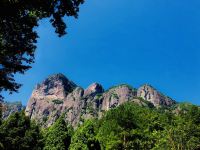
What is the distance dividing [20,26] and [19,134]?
40.2m

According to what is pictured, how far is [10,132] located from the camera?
176 feet

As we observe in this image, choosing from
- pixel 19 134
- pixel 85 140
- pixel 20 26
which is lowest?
pixel 20 26

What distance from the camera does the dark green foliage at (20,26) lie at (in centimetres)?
1636

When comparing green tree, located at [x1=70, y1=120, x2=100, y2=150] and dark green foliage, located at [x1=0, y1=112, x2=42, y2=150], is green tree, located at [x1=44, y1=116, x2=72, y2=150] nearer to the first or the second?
dark green foliage, located at [x1=0, y1=112, x2=42, y2=150]

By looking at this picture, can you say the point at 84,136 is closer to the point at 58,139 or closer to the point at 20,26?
the point at 58,139

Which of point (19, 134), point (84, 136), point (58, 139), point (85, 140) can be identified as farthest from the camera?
point (58, 139)

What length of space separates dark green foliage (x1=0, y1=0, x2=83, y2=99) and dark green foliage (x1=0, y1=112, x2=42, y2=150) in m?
32.8

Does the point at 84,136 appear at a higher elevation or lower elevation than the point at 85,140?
higher

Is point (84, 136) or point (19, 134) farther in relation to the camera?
point (19, 134)

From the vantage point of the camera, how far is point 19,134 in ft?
181

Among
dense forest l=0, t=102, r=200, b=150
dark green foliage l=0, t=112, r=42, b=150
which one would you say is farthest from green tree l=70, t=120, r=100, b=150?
dark green foliage l=0, t=112, r=42, b=150

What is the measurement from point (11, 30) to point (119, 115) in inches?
1675

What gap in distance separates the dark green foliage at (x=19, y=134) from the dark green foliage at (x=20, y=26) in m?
32.8

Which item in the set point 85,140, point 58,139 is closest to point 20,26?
point 85,140
